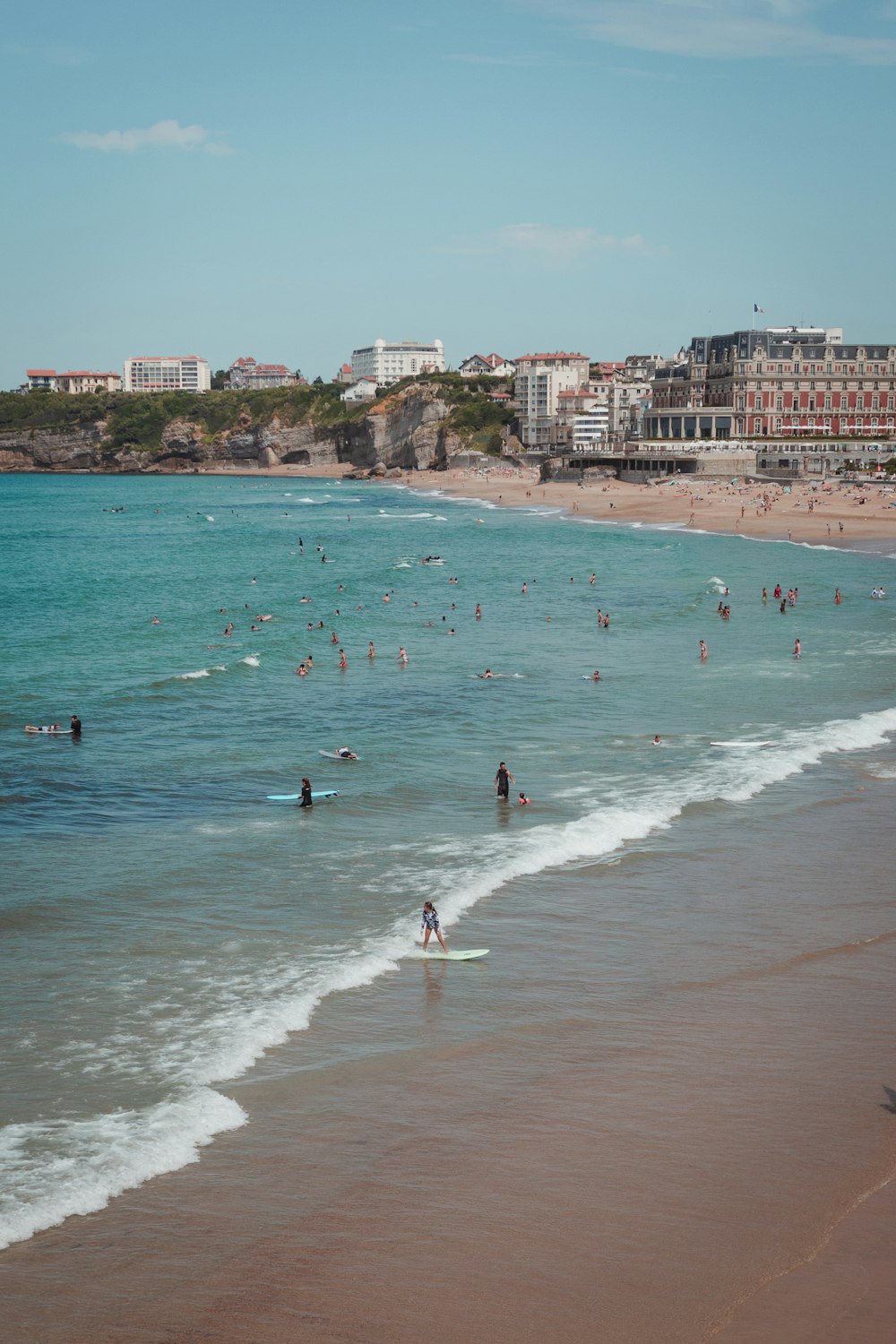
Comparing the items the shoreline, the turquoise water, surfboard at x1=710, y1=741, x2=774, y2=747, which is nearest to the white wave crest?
the turquoise water

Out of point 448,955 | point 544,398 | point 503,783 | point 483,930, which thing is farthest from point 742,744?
point 544,398

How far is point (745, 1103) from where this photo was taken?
1391 centimetres

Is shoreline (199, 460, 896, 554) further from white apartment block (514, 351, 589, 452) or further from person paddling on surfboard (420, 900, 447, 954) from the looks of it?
A: person paddling on surfboard (420, 900, 447, 954)

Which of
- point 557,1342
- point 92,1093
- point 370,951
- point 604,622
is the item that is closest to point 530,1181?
point 557,1342

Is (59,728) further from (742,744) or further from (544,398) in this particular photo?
(544,398)

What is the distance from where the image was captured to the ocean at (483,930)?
42.0 feet

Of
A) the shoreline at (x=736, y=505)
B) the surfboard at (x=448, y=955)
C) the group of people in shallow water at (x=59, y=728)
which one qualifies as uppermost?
the shoreline at (x=736, y=505)

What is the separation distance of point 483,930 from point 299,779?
1036 centimetres

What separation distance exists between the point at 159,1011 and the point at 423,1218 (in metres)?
5.93

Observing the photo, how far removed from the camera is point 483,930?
19.4 metres

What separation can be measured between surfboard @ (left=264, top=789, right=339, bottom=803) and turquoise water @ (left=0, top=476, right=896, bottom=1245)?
34 centimetres

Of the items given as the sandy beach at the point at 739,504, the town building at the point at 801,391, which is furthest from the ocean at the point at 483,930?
the town building at the point at 801,391

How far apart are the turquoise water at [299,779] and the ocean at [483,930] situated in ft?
0.31

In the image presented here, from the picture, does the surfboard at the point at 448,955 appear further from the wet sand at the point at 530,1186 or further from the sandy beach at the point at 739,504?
the sandy beach at the point at 739,504
